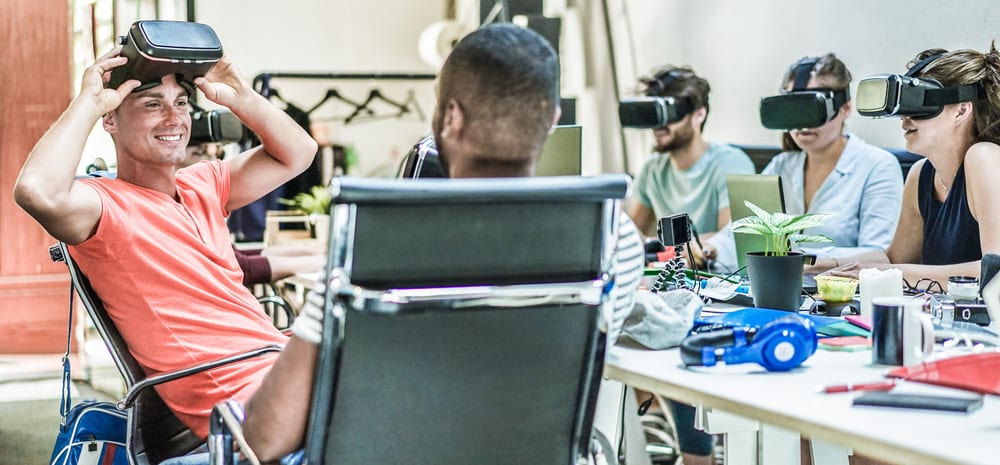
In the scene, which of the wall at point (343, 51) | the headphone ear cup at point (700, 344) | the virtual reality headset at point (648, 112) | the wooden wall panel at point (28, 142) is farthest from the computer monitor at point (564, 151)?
the wall at point (343, 51)

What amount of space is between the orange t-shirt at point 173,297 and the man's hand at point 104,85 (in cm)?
16

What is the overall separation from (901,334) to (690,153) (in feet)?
8.35

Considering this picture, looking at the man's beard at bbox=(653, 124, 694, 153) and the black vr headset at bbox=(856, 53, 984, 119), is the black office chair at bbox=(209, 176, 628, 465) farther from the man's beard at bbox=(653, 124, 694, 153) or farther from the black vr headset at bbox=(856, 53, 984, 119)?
the man's beard at bbox=(653, 124, 694, 153)

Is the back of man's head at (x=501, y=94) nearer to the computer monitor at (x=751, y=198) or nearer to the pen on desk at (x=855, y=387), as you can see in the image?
the pen on desk at (x=855, y=387)

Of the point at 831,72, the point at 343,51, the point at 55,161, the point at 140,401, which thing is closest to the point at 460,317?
the point at 140,401

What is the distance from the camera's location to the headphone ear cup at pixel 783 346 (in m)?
1.59

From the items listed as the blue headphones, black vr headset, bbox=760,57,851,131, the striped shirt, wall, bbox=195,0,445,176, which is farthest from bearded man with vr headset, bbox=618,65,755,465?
wall, bbox=195,0,445,176

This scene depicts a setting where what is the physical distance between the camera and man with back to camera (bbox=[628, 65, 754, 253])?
3.98 m

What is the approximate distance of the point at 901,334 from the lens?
162 cm

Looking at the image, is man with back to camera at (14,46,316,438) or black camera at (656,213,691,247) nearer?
man with back to camera at (14,46,316,438)

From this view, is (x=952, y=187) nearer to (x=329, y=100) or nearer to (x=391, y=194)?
(x=391, y=194)

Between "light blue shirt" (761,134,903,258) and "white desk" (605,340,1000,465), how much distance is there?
1560 mm

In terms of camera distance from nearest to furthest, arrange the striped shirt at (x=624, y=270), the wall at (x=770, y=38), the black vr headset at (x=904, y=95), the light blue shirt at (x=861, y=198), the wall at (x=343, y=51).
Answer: the striped shirt at (x=624, y=270)
the black vr headset at (x=904, y=95)
the light blue shirt at (x=861, y=198)
the wall at (x=770, y=38)
the wall at (x=343, y=51)

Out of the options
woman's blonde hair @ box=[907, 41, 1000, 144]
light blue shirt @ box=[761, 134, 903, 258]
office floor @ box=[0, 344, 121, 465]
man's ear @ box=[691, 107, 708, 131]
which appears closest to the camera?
woman's blonde hair @ box=[907, 41, 1000, 144]
